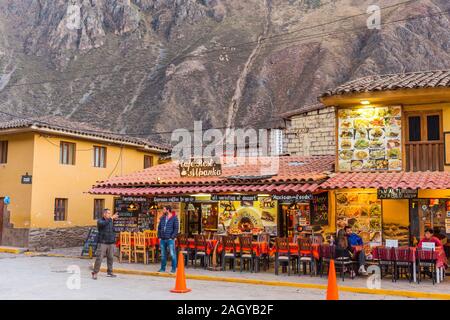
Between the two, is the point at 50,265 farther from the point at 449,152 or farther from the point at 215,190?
the point at 449,152

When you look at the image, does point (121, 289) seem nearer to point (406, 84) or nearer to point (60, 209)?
point (406, 84)

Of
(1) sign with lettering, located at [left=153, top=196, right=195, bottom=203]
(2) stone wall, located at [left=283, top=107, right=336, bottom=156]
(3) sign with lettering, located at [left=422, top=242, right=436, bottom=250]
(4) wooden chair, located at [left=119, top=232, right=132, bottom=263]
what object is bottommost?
(4) wooden chair, located at [left=119, top=232, right=132, bottom=263]

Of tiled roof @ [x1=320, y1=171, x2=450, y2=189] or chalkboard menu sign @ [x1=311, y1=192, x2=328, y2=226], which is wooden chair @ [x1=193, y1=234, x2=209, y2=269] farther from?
tiled roof @ [x1=320, y1=171, x2=450, y2=189]

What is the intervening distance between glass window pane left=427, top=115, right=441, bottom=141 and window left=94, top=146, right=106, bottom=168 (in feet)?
55.4

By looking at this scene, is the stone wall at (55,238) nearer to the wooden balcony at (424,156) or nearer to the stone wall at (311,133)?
the stone wall at (311,133)

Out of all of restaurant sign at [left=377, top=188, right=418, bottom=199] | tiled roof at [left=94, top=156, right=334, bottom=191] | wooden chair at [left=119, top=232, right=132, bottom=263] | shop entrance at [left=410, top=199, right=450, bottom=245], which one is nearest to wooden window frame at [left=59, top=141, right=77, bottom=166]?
tiled roof at [left=94, top=156, right=334, bottom=191]

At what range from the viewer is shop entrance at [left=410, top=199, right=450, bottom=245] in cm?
1620

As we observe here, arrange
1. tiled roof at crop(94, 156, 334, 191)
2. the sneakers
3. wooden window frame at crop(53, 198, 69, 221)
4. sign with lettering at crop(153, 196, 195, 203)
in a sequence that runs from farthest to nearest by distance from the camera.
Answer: wooden window frame at crop(53, 198, 69, 221), sign with lettering at crop(153, 196, 195, 203), tiled roof at crop(94, 156, 334, 191), the sneakers

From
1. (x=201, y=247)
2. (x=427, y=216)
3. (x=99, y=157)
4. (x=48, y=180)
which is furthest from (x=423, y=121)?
(x=99, y=157)

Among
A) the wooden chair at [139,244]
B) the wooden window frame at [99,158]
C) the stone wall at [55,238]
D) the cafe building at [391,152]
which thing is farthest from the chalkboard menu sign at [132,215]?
the cafe building at [391,152]

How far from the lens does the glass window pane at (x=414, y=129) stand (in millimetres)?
16844

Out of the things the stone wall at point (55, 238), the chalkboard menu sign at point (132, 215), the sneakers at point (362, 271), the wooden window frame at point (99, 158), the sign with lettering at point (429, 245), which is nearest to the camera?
the sign with lettering at point (429, 245)

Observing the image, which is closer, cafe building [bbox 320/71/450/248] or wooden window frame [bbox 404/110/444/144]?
cafe building [bbox 320/71/450/248]

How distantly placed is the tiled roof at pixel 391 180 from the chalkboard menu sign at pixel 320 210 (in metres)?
1.17
